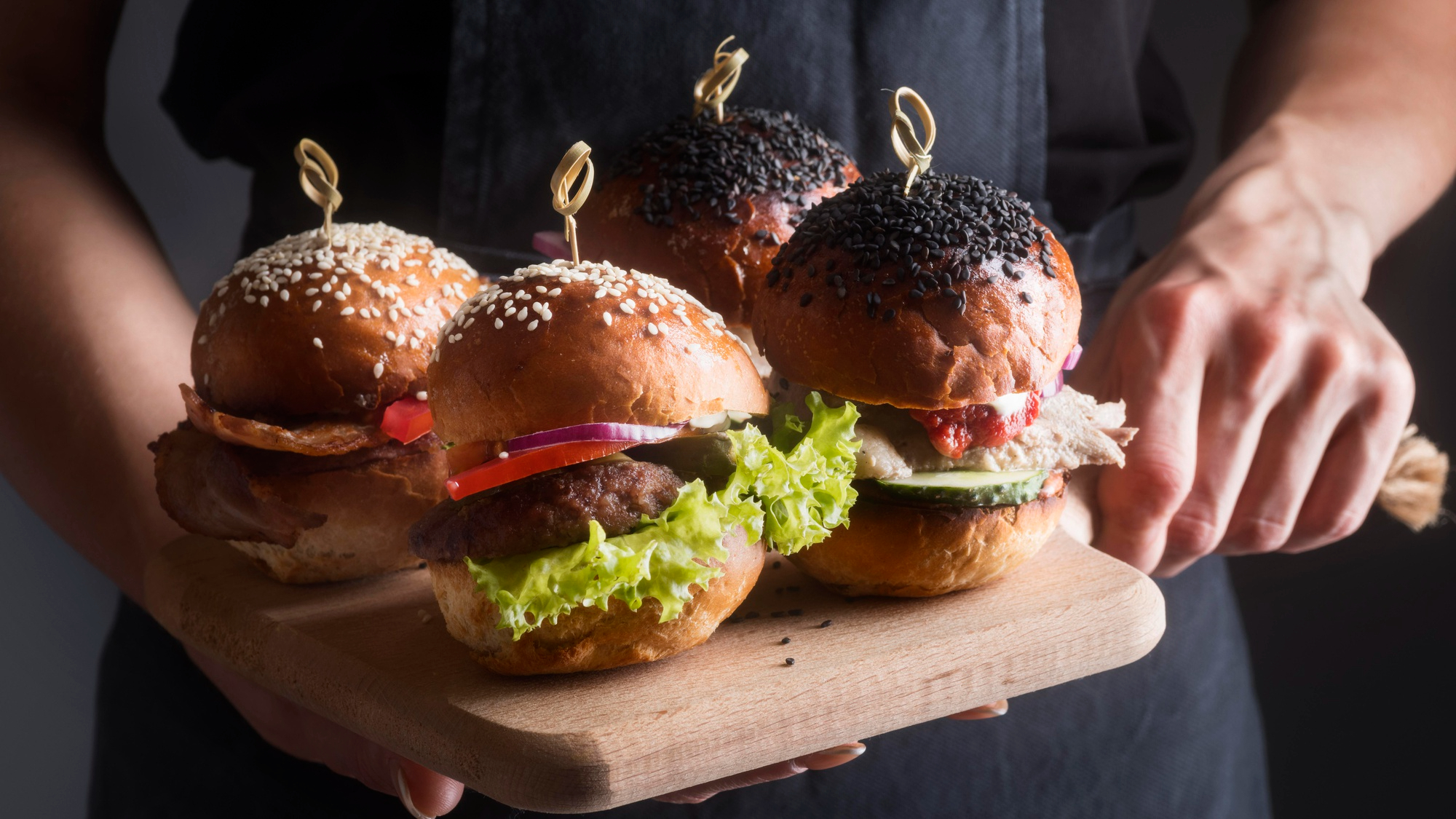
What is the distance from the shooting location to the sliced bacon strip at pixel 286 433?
78.4 inches

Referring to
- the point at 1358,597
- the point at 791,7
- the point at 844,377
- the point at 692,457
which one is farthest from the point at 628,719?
the point at 1358,597

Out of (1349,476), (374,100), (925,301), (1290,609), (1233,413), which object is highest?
(374,100)

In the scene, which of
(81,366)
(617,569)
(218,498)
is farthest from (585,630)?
(81,366)

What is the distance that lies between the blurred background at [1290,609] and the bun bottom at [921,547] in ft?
9.80

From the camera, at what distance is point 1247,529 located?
255cm

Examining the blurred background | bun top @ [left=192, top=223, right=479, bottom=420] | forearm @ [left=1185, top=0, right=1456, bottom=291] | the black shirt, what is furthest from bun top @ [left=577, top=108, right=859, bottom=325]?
the blurred background

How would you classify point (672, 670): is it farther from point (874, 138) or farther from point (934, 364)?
point (874, 138)

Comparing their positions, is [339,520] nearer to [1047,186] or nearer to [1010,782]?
[1010,782]

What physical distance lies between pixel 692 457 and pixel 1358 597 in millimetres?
3686

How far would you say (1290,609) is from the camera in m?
4.48

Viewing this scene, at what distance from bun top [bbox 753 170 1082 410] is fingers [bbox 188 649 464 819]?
0.97 meters

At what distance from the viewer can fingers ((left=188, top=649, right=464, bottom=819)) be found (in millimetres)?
1837

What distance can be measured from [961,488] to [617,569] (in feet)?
2.22

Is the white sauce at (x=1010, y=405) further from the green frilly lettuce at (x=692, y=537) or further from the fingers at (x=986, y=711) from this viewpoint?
the fingers at (x=986, y=711)
